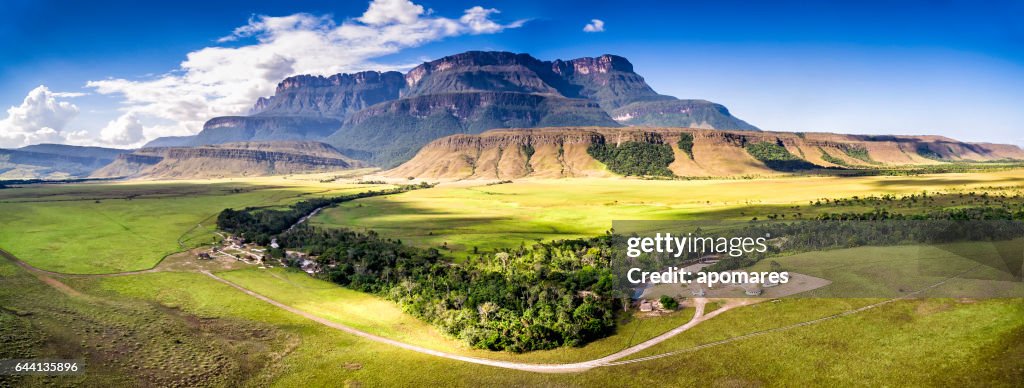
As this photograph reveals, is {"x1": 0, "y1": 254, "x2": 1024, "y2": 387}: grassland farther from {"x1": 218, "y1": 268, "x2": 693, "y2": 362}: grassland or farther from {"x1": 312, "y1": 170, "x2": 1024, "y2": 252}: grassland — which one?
{"x1": 312, "y1": 170, "x2": 1024, "y2": 252}: grassland

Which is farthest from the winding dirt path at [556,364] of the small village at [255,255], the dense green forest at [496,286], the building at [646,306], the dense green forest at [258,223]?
the dense green forest at [258,223]

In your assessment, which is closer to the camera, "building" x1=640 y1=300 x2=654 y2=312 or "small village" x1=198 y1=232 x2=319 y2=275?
"building" x1=640 y1=300 x2=654 y2=312

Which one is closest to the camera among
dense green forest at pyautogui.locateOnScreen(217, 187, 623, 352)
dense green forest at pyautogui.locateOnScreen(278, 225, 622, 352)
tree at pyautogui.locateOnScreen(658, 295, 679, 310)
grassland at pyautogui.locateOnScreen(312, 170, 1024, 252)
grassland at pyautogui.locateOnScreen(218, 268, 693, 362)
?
grassland at pyautogui.locateOnScreen(218, 268, 693, 362)

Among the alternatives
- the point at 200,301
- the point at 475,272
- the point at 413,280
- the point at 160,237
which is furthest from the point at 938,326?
the point at 160,237

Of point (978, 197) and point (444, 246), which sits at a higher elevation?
point (978, 197)

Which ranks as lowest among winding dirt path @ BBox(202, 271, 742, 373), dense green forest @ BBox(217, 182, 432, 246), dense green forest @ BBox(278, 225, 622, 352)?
winding dirt path @ BBox(202, 271, 742, 373)

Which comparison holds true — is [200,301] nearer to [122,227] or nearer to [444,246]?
[444,246]

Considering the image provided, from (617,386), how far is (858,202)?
139 meters

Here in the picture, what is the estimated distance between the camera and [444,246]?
127875 mm

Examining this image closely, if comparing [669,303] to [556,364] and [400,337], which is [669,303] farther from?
[400,337]

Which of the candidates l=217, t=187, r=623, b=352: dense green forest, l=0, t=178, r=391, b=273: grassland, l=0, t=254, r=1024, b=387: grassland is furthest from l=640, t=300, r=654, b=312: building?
l=0, t=178, r=391, b=273: grassland

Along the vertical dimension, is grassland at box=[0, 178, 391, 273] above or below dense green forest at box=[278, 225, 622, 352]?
above

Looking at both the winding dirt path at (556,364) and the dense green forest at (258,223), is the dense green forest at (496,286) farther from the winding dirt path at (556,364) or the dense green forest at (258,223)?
the dense green forest at (258,223)

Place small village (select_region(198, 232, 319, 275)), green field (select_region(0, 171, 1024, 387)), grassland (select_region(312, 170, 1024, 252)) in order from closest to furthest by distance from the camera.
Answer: green field (select_region(0, 171, 1024, 387)) < small village (select_region(198, 232, 319, 275)) < grassland (select_region(312, 170, 1024, 252))
